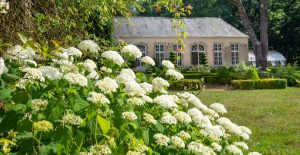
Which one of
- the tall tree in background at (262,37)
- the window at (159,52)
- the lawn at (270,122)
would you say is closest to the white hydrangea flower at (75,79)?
the lawn at (270,122)

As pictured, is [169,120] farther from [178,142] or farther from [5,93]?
[5,93]

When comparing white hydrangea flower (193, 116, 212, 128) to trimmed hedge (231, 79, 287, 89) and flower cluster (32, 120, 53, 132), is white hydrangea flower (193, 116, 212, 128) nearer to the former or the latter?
flower cluster (32, 120, 53, 132)

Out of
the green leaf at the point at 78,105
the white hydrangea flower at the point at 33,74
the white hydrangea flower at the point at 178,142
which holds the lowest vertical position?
the white hydrangea flower at the point at 178,142

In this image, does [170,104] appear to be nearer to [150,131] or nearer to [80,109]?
[150,131]

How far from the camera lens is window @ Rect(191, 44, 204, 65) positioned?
121 feet

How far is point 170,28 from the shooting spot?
36125 mm

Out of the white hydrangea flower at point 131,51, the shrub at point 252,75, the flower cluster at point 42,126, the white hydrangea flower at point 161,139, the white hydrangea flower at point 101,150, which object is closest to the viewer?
the flower cluster at point 42,126

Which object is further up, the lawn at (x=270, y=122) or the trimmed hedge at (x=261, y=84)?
the trimmed hedge at (x=261, y=84)

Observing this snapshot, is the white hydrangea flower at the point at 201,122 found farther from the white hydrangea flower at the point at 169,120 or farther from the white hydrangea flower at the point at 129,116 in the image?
the white hydrangea flower at the point at 129,116

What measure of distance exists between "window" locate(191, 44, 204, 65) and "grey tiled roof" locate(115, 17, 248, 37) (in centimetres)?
144

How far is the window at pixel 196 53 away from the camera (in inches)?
1453

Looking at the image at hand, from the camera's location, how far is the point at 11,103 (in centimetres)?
216

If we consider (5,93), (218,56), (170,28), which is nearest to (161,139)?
(5,93)

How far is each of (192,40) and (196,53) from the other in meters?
1.56
